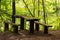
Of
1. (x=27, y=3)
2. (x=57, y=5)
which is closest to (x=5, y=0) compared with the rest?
(x=27, y=3)

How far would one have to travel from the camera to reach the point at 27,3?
11.8 m

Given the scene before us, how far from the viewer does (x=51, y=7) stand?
1470 centimetres

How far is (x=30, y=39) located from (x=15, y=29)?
4.36ft

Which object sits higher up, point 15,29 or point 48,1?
point 48,1

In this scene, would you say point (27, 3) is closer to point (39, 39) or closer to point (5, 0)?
point (5, 0)

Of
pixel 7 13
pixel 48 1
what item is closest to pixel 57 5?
pixel 48 1

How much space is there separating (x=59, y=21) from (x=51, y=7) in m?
3.04

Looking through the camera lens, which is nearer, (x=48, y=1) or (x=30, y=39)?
(x=30, y=39)

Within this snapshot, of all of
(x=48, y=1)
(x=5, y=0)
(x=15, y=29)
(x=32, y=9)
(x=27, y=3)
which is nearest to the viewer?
(x=15, y=29)

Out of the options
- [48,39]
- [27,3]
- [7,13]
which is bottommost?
[48,39]

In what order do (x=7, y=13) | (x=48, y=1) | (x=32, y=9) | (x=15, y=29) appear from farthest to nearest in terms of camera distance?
(x=48, y=1) → (x=32, y=9) → (x=7, y=13) → (x=15, y=29)

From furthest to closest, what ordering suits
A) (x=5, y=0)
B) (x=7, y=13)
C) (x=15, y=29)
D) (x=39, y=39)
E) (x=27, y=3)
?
(x=27, y=3), (x=7, y=13), (x=5, y=0), (x=15, y=29), (x=39, y=39)

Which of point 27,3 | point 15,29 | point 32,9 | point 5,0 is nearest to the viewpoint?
point 15,29

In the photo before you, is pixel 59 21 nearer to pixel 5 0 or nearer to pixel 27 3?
pixel 27 3
